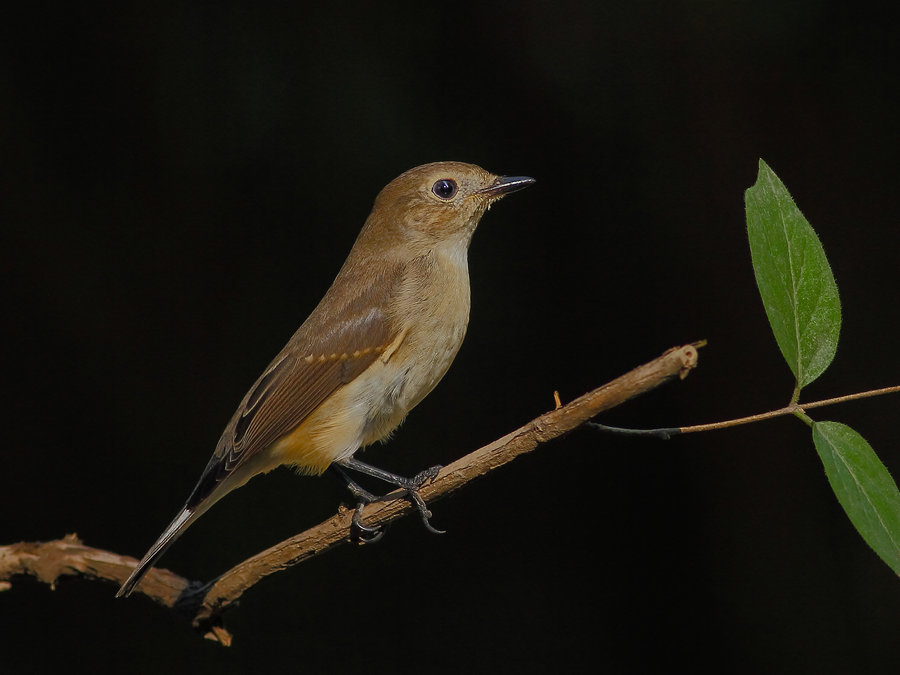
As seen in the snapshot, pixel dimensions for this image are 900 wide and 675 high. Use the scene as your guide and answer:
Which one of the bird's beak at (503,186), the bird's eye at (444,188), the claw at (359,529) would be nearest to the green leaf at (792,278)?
the claw at (359,529)

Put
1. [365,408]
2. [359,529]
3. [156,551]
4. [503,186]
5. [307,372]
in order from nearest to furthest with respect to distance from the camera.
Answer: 1. [359,529]
2. [156,551]
3. [365,408]
4. [307,372]
5. [503,186]

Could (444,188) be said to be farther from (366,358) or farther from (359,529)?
(359,529)

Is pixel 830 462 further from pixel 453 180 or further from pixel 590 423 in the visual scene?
pixel 453 180

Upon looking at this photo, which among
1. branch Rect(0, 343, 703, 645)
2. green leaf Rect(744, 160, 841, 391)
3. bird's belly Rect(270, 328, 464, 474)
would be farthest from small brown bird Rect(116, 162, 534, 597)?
green leaf Rect(744, 160, 841, 391)

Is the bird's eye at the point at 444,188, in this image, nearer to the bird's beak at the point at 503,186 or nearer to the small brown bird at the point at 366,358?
the small brown bird at the point at 366,358

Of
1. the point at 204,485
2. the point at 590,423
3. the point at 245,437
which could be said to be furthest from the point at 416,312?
the point at 590,423

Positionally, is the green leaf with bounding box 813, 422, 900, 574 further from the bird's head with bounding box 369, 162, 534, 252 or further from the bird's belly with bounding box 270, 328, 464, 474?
the bird's head with bounding box 369, 162, 534, 252

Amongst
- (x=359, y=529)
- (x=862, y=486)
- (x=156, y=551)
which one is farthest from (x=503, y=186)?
(x=862, y=486)
